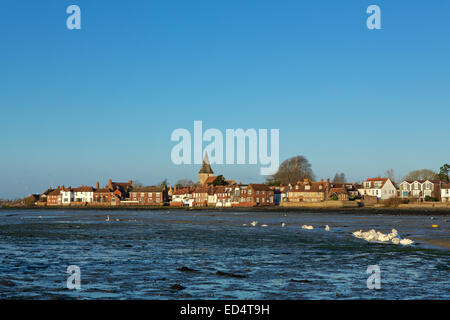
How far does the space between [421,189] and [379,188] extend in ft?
47.9

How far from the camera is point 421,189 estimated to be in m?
Answer: 152

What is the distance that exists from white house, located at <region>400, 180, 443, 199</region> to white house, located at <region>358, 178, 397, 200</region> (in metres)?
3.75

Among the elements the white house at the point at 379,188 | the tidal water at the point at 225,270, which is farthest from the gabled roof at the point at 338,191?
the tidal water at the point at 225,270

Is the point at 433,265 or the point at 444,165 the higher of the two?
the point at 444,165

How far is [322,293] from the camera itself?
19156 mm

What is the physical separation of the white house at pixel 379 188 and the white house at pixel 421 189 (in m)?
3.75

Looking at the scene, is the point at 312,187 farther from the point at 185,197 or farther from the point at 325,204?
the point at 185,197

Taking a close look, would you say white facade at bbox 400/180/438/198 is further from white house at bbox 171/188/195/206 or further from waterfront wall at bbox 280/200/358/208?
white house at bbox 171/188/195/206

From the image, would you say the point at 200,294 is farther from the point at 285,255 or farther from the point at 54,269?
the point at 285,255

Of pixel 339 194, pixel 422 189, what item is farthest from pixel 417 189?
pixel 339 194

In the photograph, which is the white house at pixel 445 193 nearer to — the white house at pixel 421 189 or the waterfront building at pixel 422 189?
the waterfront building at pixel 422 189

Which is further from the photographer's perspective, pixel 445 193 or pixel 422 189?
pixel 422 189
